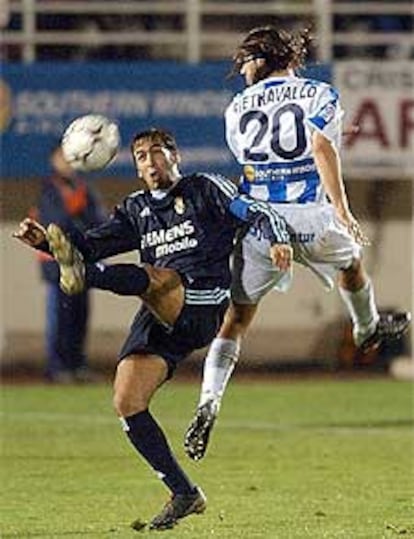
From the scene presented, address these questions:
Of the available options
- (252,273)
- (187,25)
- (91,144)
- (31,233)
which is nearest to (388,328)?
(252,273)

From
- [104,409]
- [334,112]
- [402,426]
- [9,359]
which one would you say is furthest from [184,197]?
[9,359]

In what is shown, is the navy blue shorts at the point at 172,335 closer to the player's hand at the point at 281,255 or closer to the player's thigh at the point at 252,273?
the player's hand at the point at 281,255

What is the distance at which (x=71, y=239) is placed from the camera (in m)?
10.6

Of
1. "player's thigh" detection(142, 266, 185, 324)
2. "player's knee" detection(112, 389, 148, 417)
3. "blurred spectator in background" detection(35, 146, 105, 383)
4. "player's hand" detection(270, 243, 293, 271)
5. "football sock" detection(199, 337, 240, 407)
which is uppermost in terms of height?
"player's hand" detection(270, 243, 293, 271)

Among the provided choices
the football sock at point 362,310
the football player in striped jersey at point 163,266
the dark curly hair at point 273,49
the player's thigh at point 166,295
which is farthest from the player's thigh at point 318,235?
the player's thigh at point 166,295

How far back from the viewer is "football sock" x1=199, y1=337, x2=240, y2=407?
1138 centimetres

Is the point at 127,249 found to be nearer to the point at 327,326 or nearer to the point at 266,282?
the point at 266,282

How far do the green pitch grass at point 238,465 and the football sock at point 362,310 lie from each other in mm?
907

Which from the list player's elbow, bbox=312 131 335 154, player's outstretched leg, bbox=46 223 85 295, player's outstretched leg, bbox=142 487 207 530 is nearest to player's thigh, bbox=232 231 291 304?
player's elbow, bbox=312 131 335 154

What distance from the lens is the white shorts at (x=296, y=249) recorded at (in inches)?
462

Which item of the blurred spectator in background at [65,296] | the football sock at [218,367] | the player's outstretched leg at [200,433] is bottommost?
the blurred spectator in background at [65,296]

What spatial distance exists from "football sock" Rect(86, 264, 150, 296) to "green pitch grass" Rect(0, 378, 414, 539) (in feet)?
3.90

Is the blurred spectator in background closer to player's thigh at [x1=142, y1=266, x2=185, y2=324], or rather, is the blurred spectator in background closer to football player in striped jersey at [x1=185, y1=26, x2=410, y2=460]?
football player in striped jersey at [x1=185, y1=26, x2=410, y2=460]

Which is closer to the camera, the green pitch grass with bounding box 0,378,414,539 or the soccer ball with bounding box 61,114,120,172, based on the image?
the green pitch grass with bounding box 0,378,414,539
